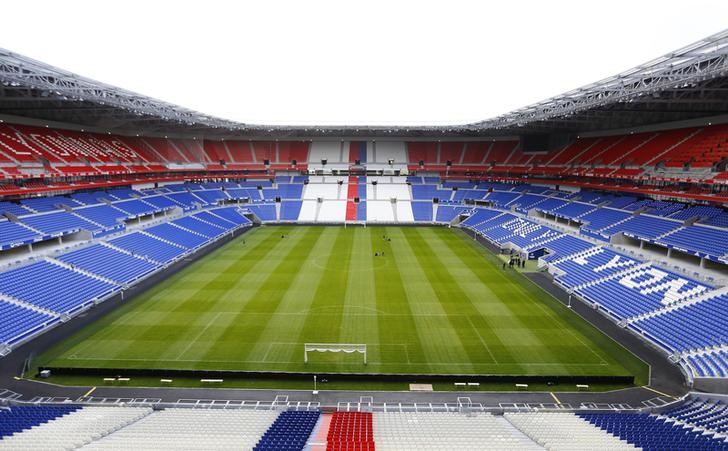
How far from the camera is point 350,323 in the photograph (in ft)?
71.1

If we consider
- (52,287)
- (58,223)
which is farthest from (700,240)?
(58,223)

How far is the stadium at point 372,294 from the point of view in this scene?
42.3ft

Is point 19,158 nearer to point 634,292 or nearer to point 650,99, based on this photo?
point 634,292

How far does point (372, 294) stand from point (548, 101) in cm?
2205

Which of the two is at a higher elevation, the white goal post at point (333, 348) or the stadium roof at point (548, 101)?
the stadium roof at point (548, 101)

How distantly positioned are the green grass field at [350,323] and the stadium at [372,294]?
0.15 metres

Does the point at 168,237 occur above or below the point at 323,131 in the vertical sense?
below

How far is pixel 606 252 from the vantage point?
95.7 feet

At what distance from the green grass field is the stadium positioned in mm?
153

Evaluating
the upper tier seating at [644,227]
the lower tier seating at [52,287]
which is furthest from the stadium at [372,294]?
the upper tier seating at [644,227]

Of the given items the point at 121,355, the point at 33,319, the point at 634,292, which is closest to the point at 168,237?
the point at 33,319

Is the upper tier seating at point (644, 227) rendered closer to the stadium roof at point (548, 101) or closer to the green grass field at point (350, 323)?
the stadium roof at point (548, 101)

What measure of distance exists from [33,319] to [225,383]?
11.9 m

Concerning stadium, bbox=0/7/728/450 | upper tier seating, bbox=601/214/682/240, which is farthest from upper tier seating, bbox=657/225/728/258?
upper tier seating, bbox=601/214/682/240
